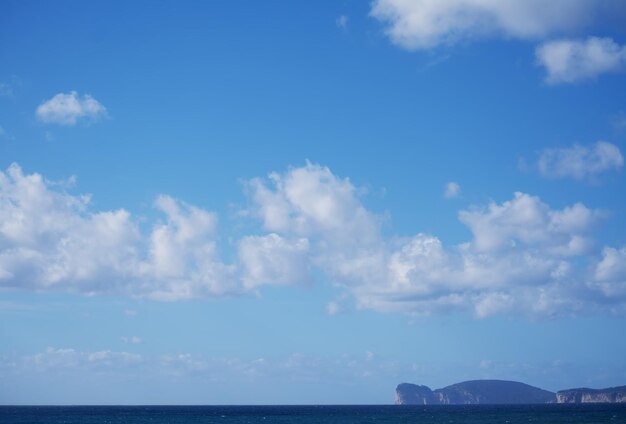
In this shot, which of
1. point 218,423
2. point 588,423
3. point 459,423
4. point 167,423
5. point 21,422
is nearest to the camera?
point 588,423

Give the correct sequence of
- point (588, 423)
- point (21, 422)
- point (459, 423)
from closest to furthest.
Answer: point (588, 423) → point (459, 423) → point (21, 422)

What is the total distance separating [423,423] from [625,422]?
37.0m

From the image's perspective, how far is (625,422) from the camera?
117m

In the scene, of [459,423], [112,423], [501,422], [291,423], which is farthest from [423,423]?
[112,423]

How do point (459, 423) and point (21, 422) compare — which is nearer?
point (459, 423)

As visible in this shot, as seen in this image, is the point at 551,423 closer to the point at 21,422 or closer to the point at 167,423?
the point at 167,423

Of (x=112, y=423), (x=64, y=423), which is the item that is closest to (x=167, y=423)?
(x=112, y=423)

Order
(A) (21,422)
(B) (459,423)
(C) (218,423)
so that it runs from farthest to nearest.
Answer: (C) (218,423)
(A) (21,422)
(B) (459,423)

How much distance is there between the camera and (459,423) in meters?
129

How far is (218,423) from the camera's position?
16250 centimetres

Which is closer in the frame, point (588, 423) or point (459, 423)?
point (588, 423)

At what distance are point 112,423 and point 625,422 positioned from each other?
105008mm

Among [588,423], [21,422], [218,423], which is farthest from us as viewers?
[218,423]

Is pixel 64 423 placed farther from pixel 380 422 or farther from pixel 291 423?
pixel 380 422
